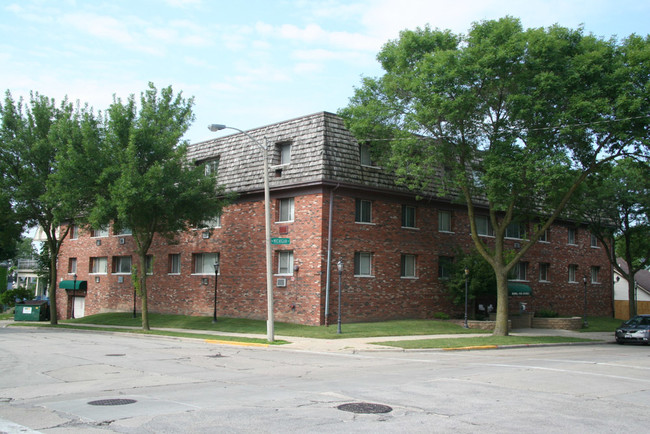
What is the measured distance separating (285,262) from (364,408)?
1997cm

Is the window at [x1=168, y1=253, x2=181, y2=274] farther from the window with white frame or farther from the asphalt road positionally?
the asphalt road

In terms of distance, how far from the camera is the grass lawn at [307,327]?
2416cm

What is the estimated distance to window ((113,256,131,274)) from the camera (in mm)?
39875

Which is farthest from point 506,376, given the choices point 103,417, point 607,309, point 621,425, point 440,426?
point 607,309

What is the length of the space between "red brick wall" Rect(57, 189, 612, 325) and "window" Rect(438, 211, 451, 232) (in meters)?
0.31

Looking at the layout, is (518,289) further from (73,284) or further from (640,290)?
(640,290)

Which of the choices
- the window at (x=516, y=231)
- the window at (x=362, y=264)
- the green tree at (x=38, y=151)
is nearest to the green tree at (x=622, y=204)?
the window at (x=516, y=231)

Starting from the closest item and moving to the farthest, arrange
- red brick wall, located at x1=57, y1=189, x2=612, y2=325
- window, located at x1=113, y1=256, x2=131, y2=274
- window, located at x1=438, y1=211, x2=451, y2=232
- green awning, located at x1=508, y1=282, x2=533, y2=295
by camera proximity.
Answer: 1. red brick wall, located at x1=57, y1=189, x2=612, y2=325
2. window, located at x1=438, y1=211, x2=451, y2=232
3. green awning, located at x1=508, y1=282, x2=533, y2=295
4. window, located at x1=113, y1=256, x2=131, y2=274

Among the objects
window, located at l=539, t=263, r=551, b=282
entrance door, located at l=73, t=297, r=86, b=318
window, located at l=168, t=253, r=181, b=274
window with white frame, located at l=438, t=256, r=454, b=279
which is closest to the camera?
window with white frame, located at l=438, t=256, r=454, b=279

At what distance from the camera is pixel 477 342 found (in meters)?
22.5

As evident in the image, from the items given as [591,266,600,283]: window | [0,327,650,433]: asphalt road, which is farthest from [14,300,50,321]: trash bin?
[591,266,600,283]: window

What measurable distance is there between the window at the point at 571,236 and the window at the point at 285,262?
22773 millimetres

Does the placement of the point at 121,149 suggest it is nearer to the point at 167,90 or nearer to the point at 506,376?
the point at 167,90

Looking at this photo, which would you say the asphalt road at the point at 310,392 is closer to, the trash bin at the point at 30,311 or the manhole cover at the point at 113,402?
the manhole cover at the point at 113,402
